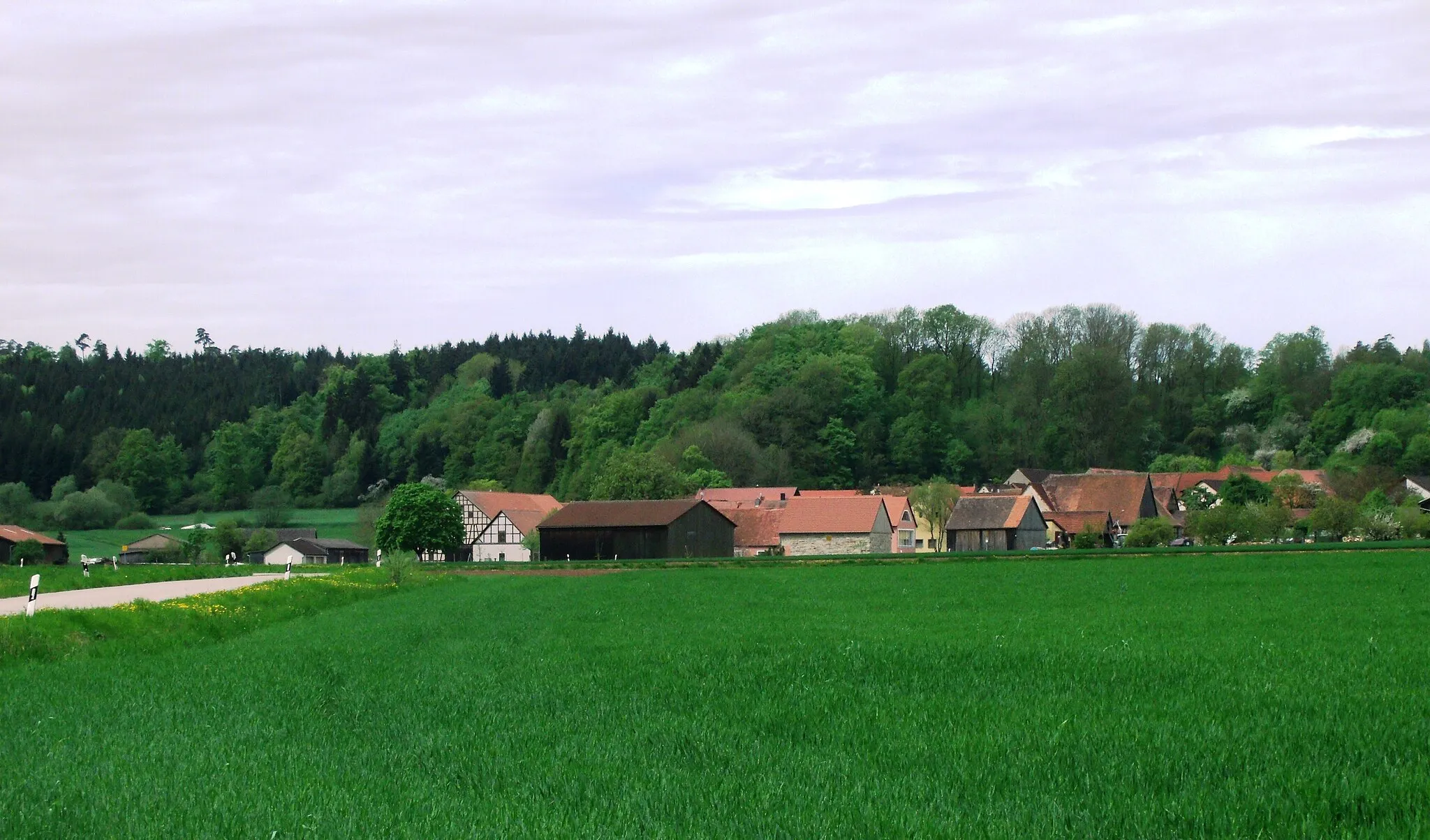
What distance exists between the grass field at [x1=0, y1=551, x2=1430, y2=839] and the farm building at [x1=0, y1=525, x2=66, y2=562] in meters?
80.2

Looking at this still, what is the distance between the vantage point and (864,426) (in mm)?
131375

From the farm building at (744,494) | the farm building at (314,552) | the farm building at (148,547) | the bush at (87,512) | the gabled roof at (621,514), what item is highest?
the bush at (87,512)

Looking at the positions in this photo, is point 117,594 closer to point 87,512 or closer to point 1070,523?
point 1070,523

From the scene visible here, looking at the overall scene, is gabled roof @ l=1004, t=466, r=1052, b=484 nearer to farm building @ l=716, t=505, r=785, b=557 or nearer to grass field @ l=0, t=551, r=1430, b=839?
farm building @ l=716, t=505, r=785, b=557

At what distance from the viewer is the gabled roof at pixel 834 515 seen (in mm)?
93188

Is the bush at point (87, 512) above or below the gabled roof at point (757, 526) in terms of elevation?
above

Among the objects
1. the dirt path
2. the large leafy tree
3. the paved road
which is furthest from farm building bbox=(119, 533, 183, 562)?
the paved road

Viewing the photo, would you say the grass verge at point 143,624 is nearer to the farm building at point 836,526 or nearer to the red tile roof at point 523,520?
the farm building at point 836,526

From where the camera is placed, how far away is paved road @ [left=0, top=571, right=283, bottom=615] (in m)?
33.4

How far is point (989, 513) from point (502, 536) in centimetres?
4653

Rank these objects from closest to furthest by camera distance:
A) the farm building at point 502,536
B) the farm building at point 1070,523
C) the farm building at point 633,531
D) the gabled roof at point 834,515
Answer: the farm building at point 633,531, the gabled roof at point 834,515, the farm building at point 1070,523, the farm building at point 502,536

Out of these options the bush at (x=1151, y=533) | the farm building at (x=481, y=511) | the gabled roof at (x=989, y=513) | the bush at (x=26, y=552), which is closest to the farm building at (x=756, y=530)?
the gabled roof at (x=989, y=513)

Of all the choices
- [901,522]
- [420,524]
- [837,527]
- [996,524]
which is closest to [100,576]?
[420,524]

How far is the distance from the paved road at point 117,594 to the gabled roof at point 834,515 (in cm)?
4484
